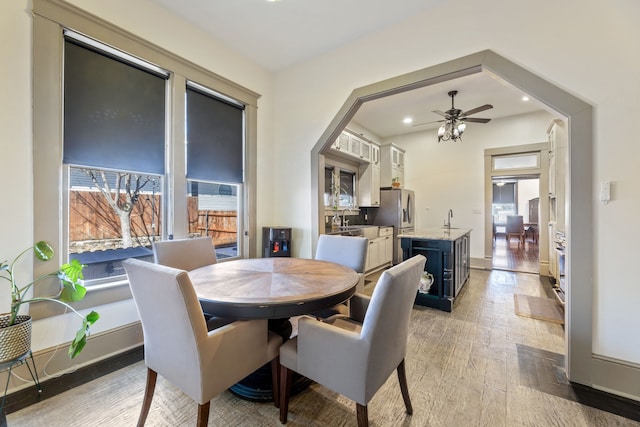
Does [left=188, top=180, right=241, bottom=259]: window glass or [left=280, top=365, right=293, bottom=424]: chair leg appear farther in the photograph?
[left=188, top=180, right=241, bottom=259]: window glass

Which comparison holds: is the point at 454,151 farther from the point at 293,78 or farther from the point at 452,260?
the point at 293,78

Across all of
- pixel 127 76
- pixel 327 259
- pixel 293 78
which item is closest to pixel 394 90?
pixel 293 78

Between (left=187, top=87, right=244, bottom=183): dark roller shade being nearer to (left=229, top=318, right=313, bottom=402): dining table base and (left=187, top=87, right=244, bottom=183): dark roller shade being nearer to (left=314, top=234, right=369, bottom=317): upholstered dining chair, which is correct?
(left=314, top=234, right=369, bottom=317): upholstered dining chair

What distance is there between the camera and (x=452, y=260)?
3213 millimetres

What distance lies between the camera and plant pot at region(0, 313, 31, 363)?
140cm

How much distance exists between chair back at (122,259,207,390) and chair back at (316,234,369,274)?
4.83 feet

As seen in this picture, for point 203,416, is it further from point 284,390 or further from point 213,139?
point 213,139

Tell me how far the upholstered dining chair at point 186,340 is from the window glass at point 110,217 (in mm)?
1305

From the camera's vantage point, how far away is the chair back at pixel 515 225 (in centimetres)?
859

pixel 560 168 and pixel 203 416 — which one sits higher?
pixel 560 168

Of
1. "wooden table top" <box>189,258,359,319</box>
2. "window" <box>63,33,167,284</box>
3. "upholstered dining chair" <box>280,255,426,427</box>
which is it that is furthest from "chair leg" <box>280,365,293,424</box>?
"window" <box>63,33,167,284</box>

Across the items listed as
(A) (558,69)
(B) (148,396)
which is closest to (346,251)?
(B) (148,396)

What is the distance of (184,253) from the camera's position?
90.3 inches

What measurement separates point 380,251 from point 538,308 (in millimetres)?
2560
